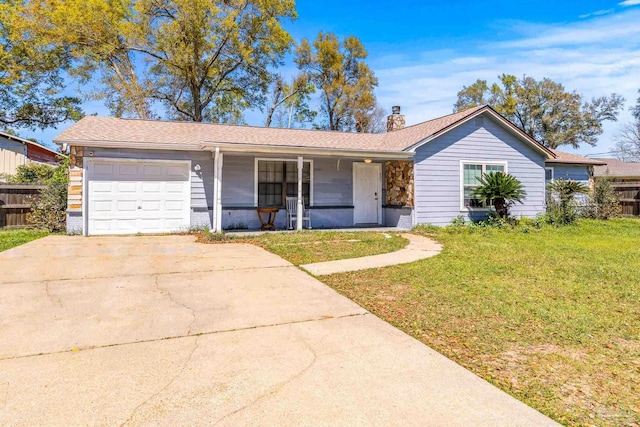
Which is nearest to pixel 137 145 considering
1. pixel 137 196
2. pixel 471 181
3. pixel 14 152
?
pixel 137 196

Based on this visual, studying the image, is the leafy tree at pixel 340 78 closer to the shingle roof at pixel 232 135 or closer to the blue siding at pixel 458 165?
the shingle roof at pixel 232 135

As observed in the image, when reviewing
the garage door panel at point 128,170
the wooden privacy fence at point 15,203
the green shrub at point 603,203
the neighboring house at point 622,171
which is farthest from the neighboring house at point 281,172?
the neighboring house at point 622,171

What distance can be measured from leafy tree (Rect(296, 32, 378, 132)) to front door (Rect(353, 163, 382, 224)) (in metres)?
15.3

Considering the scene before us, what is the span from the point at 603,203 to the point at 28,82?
2947 centimetres

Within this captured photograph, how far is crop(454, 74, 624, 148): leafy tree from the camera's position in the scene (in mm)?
32094

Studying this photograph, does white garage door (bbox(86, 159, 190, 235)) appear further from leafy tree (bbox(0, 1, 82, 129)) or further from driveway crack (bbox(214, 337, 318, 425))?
leafy tree (bbox(0, 1, 82, 129))

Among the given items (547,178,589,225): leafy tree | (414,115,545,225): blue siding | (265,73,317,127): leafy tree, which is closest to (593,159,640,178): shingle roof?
(547,178,589,225): leafy tree

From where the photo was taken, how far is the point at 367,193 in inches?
505

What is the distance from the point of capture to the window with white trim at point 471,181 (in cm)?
1251

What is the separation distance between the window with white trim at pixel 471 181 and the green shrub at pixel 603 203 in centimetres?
561

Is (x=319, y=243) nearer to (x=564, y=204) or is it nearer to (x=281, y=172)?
(x=281, y=172)

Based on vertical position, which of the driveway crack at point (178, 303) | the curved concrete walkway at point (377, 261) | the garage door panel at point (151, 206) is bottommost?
the driveway crack at point (178, 303)

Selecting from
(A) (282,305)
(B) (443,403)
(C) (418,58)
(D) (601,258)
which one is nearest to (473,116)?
(D) (601,258)

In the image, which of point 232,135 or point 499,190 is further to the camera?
point 232,135
